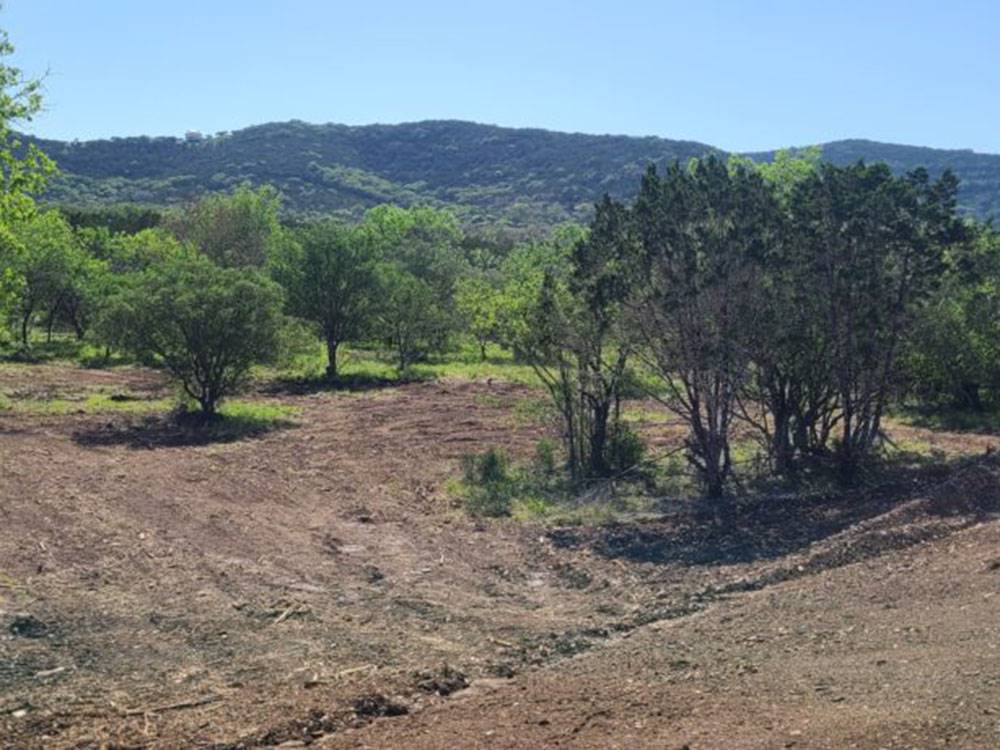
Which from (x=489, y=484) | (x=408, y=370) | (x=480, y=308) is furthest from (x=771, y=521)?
(x=408, y=370)

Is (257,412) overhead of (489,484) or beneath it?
overhead

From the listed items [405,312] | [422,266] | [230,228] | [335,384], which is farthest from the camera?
[230,228]

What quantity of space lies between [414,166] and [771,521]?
17185 cm

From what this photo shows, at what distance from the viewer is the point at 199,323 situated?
72.8ft

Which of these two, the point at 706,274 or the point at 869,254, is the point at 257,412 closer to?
the point at 706,274

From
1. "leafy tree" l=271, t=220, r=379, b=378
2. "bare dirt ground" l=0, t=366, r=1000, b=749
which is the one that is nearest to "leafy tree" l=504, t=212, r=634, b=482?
"bare dirt ground" l=0, t=366, r=1000, b=749

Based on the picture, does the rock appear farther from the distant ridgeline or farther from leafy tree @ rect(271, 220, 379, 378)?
the distant ridgeline

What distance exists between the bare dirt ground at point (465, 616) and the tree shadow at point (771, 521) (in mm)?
53

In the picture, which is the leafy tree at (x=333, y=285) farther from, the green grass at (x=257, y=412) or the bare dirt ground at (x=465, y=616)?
the bare dirt ground at (x=465, y=616)

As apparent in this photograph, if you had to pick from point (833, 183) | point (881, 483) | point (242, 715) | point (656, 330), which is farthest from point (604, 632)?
point (833, 183)

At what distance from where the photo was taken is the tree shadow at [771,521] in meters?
12.0

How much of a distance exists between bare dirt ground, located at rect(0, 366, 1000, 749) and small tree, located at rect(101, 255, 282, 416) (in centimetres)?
596

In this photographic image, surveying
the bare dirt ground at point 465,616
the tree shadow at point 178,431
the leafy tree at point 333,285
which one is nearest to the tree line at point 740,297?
the bare dirt ground at point 465,616

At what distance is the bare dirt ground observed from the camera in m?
6.30
